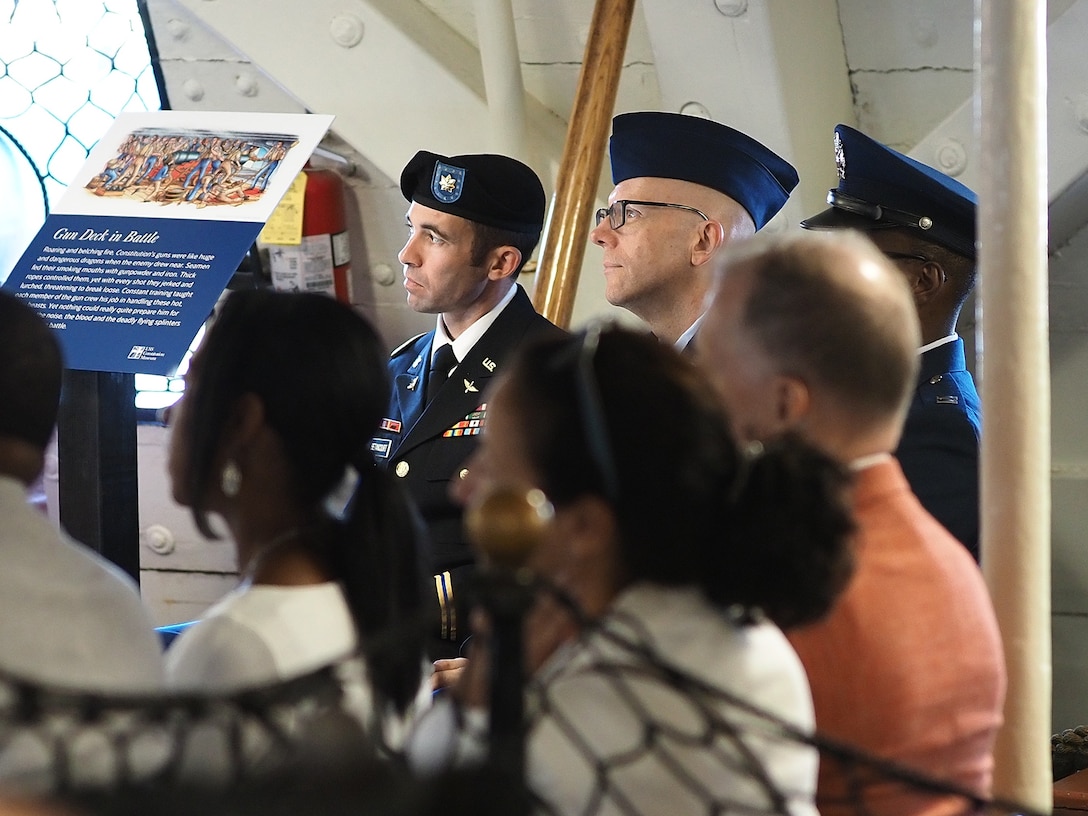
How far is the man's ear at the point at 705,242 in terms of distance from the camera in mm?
2857

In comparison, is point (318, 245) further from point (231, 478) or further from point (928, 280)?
point (231, 478)

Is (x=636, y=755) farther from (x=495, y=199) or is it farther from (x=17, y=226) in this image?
(x=17, y=226)

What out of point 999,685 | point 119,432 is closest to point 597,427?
point 999,685

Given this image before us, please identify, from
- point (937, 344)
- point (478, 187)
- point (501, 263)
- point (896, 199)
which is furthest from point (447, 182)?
point (937, 344)

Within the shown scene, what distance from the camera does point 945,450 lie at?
7.54 ft

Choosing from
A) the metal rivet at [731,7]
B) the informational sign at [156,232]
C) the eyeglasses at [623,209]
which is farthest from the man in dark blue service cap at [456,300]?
the metal rivet at [731,7]

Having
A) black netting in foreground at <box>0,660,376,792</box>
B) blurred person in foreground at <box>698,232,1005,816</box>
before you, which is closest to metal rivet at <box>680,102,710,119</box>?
blurred person in foreground at <box>698,232,1005,816</box>

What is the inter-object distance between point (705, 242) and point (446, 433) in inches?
26.5

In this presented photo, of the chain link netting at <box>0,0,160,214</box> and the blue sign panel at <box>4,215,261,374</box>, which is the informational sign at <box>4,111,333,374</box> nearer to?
the blue sign panel at <box>4,215,261,374</box>

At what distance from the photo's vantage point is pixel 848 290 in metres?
1.39

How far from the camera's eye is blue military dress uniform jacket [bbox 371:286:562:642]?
8.49 feet

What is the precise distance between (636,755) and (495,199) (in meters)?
2.02

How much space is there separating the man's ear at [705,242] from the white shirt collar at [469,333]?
1.27ft

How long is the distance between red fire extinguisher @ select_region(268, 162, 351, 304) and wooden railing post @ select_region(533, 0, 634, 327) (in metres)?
0.84
